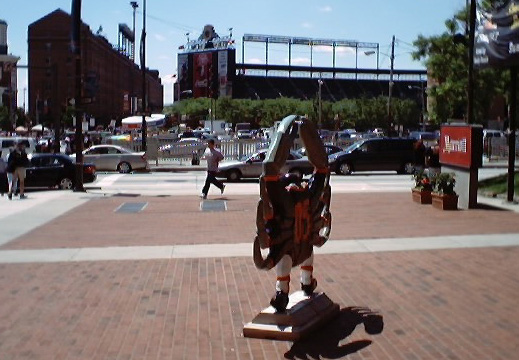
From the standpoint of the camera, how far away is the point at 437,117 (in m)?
32.4

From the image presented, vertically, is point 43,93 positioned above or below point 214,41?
below

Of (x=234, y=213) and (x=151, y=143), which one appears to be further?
(x=151, y=143)

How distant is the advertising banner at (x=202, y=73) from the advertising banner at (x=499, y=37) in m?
106

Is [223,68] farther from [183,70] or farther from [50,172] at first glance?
[50,172]

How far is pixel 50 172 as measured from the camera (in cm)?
2553

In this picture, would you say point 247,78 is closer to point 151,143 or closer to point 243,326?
point 151,143

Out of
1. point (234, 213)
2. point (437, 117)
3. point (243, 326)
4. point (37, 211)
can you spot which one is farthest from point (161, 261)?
point (437, 117)

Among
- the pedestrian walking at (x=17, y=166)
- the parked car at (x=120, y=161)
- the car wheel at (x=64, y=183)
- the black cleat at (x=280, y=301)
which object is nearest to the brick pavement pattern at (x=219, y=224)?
the pedestrian walking at (x=17, y=166)

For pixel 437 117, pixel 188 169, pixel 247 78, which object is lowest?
pixel 188 169

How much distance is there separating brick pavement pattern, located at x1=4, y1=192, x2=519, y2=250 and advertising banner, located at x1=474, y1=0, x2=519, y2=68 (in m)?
3.70

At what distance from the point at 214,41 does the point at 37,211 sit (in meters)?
110

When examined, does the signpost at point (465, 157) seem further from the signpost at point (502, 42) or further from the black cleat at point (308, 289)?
the black cleat at point (308, 289)

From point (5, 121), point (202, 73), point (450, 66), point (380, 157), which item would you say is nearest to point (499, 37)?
point (450, 66)

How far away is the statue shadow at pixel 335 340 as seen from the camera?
646 centimetres
